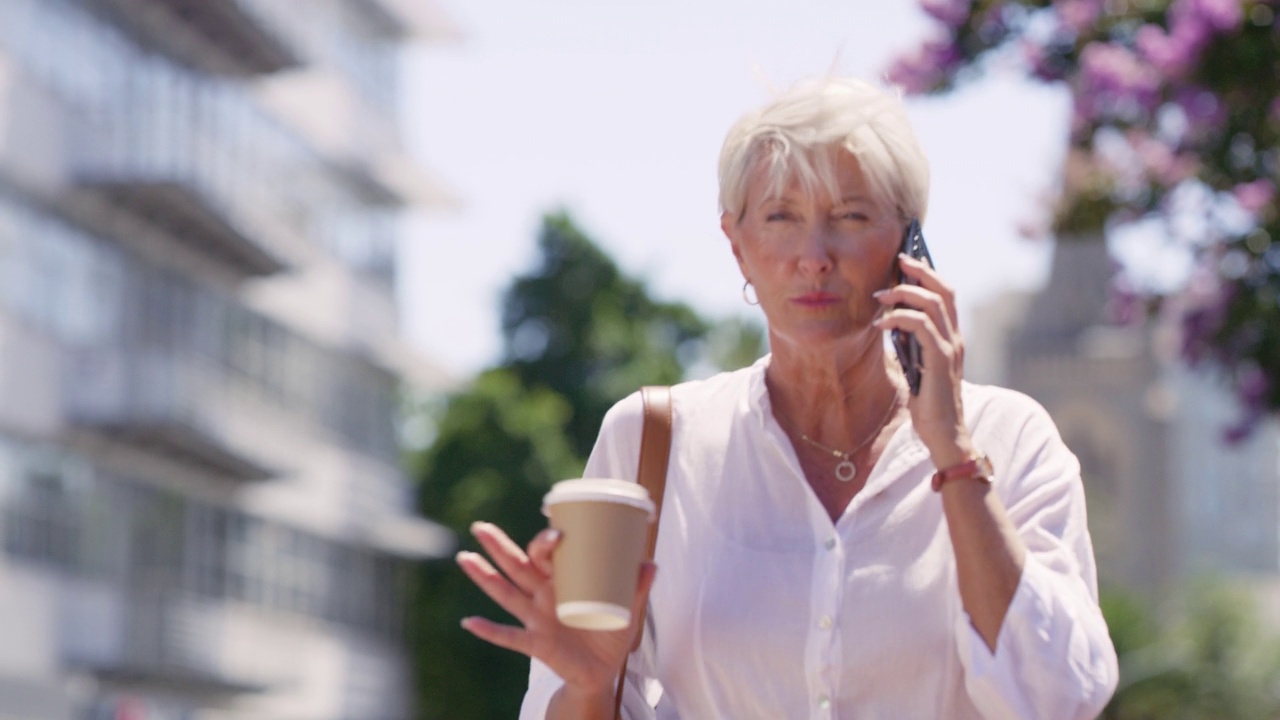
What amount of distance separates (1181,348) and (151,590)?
23702 mm

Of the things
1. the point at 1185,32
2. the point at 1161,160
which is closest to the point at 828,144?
the point at 1185,32

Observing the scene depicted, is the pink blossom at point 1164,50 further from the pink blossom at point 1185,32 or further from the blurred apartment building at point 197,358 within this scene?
the blurred apartment building at point 197,358

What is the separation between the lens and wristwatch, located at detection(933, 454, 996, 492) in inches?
127

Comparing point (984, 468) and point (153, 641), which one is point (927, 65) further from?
point (153, 641)

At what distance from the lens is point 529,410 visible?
51.0 metres

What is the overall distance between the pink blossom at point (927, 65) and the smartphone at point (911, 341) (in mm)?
7212

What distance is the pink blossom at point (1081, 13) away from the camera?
33.8ft

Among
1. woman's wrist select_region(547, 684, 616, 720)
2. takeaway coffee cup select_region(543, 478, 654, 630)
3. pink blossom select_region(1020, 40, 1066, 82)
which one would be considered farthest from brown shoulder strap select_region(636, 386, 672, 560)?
pink blossom select_region(1020, 40, 1066, 82)

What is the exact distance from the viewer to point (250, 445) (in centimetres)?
3581

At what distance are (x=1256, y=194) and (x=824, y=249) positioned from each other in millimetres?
7372

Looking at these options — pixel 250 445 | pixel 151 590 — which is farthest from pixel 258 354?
pixel 151 590

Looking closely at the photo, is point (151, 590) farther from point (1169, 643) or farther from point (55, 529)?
point (1169, 643)

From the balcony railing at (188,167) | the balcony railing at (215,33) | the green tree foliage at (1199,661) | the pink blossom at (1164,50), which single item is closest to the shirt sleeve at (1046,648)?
the pink blossom at (1164,50)

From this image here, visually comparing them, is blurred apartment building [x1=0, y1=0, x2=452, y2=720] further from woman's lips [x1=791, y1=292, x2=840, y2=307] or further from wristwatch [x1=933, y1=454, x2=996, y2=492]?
wristwatch [x1=933, y1=454, x2=996, y2=492]
